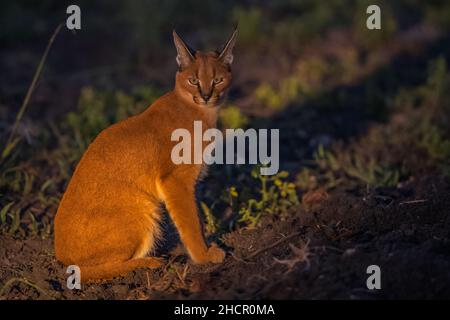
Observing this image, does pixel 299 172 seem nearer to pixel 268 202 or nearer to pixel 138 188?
pixel 268 202

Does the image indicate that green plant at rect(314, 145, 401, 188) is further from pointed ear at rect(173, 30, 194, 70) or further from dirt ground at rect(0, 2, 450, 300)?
pointed ear at rect(173, 30, 194, 70)

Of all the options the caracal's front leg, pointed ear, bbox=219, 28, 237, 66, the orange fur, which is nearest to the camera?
the orange fur

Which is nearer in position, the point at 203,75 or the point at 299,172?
the point at 203,75

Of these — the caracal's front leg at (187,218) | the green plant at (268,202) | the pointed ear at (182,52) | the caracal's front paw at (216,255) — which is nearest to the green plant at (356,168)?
the green plant at (268,202)

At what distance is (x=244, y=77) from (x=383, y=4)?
3447mm

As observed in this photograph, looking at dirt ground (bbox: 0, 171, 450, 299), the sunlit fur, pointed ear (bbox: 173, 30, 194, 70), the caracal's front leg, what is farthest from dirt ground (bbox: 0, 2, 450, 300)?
pointed ear (bbox: 173, 30, 194, 70)

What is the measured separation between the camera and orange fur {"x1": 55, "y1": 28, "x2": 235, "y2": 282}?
5051 millimetres

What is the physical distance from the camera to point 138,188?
17.3ft

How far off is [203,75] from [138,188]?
1137 millimetres

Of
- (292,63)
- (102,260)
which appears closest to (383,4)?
(292,63)

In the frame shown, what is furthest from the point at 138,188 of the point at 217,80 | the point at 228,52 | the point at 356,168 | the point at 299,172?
the point at 356,168

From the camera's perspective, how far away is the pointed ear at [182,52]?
5434 mm

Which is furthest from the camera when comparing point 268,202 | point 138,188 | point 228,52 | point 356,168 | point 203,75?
point 356,168

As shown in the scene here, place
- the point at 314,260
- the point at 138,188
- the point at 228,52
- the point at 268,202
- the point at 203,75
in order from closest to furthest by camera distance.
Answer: the point at 314,260 → the point at 138,188 → the point at 203,75 → the point at 228,52 → the point at 268,202
